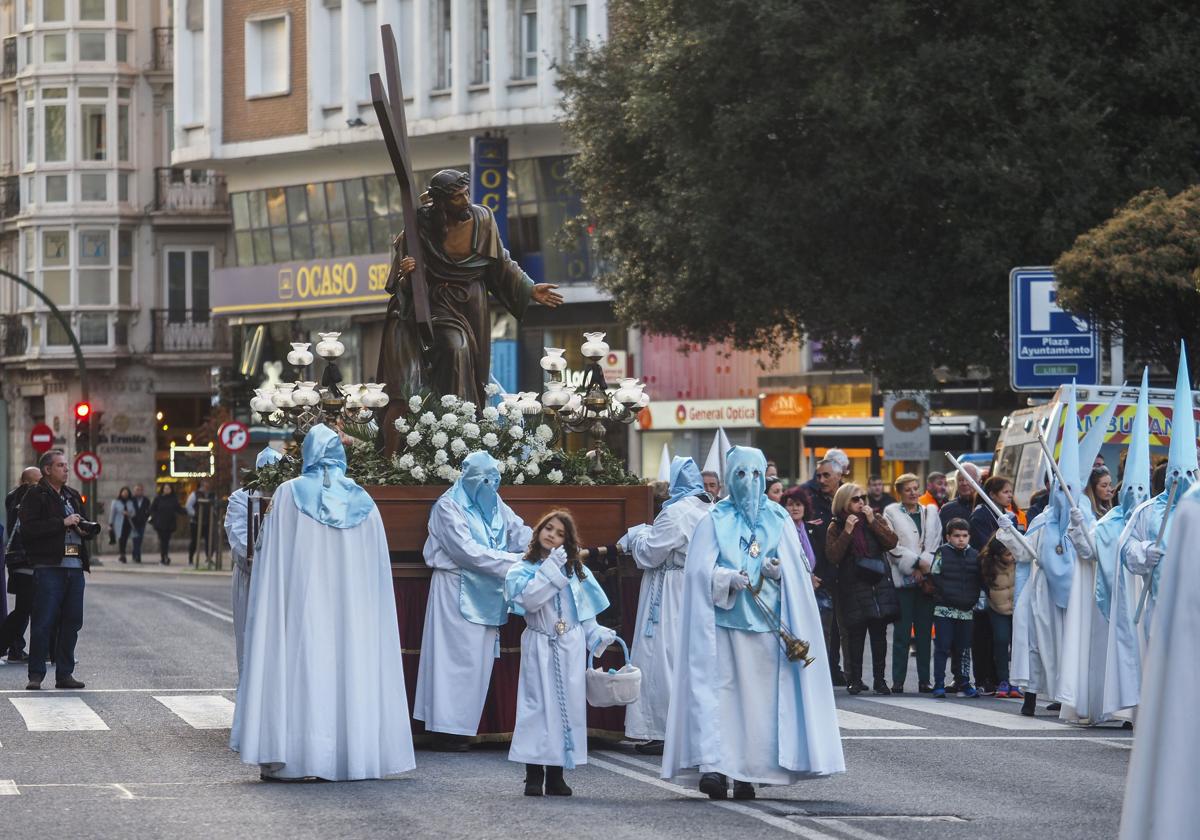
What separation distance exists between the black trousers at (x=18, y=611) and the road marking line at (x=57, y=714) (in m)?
2.53

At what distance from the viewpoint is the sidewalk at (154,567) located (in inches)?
1810

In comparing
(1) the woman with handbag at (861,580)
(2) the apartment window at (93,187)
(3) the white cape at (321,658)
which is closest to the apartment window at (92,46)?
(2) the apartment window at (93,187)

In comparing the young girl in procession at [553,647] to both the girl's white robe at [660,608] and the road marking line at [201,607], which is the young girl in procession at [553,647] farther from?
the road marking line at [201,607]

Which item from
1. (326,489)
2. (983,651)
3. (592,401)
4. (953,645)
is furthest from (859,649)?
(326,489)

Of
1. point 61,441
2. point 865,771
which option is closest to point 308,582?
point 865,771

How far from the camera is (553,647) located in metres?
12.5

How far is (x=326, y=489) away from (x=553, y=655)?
163cm

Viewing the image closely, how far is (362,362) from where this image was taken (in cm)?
5322

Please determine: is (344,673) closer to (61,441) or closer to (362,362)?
(362,362)

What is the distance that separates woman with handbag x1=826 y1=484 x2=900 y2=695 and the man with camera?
5.98 metres

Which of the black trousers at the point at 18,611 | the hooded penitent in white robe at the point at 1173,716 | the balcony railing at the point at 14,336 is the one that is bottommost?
the black trousers at the point at 18,611

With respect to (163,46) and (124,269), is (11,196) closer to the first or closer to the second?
(124,269)

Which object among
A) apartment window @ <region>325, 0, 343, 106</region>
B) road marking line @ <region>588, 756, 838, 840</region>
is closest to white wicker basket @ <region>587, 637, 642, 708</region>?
road marking line @ <region>588, 756, 838, 840</region>

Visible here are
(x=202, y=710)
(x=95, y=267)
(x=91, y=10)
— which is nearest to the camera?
(x=202, y=710)
